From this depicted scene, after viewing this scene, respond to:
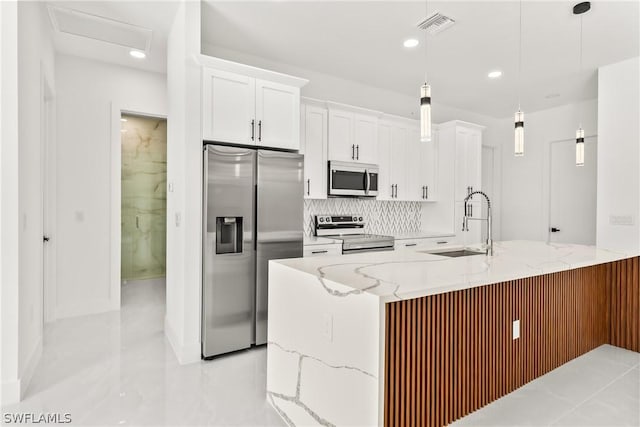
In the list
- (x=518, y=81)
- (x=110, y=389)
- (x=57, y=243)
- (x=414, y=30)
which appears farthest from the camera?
(x=518, y=81)

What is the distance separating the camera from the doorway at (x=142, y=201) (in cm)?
584

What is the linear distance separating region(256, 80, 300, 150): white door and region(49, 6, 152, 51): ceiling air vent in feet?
4.14

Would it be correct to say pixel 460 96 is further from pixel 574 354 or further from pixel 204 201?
pixel 204 201

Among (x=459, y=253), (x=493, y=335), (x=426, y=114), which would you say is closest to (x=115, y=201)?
(x=426, y=114)

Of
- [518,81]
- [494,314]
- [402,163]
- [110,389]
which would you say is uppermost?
[518,81]

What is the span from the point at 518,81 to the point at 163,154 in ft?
18.3

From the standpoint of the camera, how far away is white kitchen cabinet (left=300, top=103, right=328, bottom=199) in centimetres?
404

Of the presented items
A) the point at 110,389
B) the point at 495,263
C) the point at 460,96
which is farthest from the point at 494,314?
the point at 460,96

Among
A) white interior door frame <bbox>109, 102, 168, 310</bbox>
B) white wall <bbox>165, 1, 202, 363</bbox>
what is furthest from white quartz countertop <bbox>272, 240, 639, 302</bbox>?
white interior door frame <bbox>109, 102, 168, 310</bbox>

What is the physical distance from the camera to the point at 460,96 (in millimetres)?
5203

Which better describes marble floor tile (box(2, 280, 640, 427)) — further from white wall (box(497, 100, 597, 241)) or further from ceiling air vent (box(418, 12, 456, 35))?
white wall (box(497, 100, 597, 241))

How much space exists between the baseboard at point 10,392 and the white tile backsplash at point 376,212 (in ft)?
9.48

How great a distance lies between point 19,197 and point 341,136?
3119 mm

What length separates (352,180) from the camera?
14.3ft
